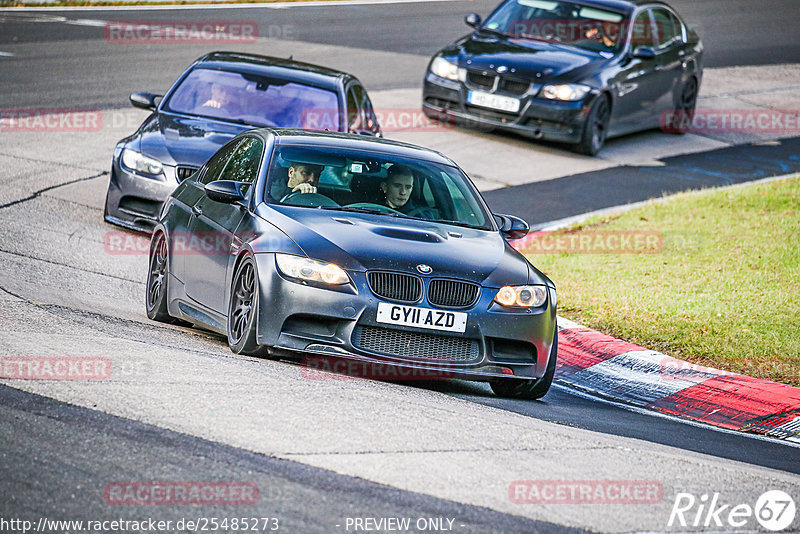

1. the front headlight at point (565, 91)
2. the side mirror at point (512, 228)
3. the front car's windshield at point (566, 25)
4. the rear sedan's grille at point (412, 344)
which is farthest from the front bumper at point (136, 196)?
the front car's windshield at point (566, 25)

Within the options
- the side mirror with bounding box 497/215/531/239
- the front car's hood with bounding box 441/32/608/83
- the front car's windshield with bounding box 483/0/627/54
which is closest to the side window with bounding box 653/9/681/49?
the front car's windshield with bounding box 483/0/627/54

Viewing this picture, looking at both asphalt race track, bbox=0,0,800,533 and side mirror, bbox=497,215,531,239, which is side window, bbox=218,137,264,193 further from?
side mirror, bbox=497,215,531,239

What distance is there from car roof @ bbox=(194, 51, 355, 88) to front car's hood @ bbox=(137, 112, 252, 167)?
0.82 meters

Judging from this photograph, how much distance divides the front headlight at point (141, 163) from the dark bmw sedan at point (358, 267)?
2704 mm

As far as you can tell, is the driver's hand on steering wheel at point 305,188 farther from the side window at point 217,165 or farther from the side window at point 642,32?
the side window at point 642,32

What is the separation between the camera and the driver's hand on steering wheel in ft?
28.1

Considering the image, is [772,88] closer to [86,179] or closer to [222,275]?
[86,179]

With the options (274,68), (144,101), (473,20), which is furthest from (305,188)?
(473,20)

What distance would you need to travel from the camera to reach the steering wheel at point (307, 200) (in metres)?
8.43

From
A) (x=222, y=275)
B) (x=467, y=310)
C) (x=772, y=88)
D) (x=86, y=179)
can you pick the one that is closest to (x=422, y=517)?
(x=467, y=310)

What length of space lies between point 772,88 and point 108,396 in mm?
20974

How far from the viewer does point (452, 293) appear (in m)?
A: 7.65

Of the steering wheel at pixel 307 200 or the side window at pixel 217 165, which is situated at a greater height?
the steering wheel at pixel 307 200

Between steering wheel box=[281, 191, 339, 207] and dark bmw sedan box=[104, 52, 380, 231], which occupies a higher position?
steering wheel box=[281, 191, 339, 207]
